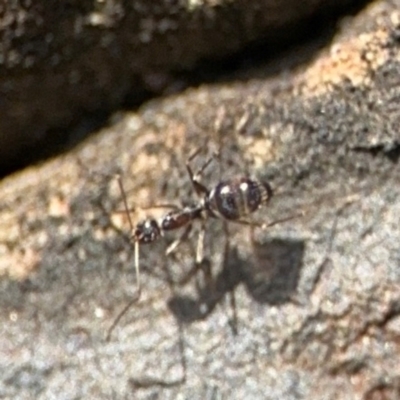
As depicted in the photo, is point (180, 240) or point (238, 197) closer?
point (238, 197)

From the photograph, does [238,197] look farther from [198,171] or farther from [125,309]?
[125,309]

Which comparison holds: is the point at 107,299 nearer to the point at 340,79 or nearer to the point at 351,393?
the point at 351,393

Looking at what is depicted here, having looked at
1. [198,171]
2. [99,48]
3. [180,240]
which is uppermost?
[99,48]

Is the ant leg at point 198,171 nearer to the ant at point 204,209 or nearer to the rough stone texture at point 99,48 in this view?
the ant at point 204,209

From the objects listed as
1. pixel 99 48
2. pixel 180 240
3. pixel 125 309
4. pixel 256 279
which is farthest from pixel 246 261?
pixel 99 48

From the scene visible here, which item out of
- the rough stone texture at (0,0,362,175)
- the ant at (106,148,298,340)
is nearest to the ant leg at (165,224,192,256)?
the ant at (106,148,298,340)

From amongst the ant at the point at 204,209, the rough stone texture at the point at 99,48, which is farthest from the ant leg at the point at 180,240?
the rough stone texture at the point at 99,48
